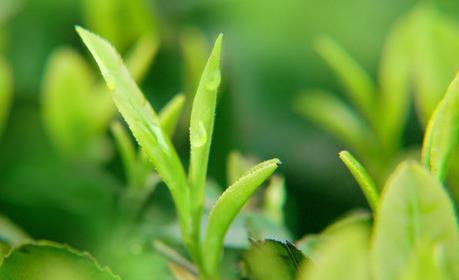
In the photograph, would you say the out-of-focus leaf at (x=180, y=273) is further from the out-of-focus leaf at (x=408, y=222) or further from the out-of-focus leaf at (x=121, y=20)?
the out-of-focus leaf at (x=121, y=20)

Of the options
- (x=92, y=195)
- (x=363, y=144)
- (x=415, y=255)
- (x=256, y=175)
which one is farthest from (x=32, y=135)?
(x=415, y=255)

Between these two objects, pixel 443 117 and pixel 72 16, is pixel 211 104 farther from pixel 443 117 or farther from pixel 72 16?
pixel 72 16

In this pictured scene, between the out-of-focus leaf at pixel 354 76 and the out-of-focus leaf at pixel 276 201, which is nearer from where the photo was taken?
the out-of-focus leaf at pixel 276 201

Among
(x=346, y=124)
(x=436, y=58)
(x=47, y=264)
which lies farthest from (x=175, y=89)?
(x=47, y=264)

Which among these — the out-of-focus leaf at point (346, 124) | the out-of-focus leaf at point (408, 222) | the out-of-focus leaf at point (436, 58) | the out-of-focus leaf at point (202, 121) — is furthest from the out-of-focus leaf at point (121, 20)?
the out-of-focus leaf at point (408, 222)

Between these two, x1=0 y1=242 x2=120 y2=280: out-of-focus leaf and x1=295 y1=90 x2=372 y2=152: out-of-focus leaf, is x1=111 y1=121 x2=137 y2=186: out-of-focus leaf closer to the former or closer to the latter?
x1=0 y1=242 x2=120 y2=280: out-of-focus leaf

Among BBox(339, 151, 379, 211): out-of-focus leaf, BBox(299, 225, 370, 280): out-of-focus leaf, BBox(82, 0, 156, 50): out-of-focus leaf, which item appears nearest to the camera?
BBox(299, 225, 370, 280): out-of-focus leaf

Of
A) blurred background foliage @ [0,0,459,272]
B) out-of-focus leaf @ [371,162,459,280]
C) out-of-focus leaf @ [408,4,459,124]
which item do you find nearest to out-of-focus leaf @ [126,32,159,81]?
blurred background foliage @ [0,0,459,272]
